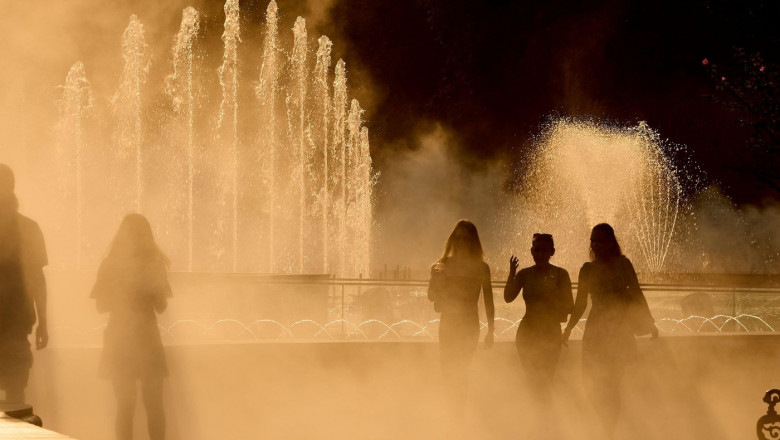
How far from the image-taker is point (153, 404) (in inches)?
244

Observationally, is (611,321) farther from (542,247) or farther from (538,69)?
(538,69)

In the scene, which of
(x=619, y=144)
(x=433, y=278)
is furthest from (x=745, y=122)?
(x=619, y=144)

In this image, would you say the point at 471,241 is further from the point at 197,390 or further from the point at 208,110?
the point at 208,110

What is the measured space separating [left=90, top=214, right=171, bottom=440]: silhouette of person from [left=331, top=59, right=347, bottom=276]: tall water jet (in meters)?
32.5

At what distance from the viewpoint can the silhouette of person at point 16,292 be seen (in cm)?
641

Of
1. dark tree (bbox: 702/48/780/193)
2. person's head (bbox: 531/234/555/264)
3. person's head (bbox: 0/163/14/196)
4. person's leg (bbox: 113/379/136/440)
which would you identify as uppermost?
dark tree (bbox: 702/48/780/193)

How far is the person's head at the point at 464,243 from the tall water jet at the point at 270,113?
2234 cm

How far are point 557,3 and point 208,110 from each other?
20597 millimetres

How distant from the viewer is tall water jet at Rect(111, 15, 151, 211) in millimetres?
28750

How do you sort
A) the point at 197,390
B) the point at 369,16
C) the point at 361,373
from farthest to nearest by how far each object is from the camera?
the point at 369,16
the point at 361,373
the point at 197,390

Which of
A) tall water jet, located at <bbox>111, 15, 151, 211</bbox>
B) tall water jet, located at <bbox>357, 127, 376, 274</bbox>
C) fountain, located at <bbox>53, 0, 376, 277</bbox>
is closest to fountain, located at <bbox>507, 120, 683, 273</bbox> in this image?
tall water jet, located at <bbox>357, 127, 376, 274</bbox>

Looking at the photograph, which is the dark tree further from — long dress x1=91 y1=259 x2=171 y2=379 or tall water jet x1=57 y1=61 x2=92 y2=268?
tall water jet x1=57 y1=61 x2=92 y2=268

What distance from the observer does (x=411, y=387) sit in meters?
8.55

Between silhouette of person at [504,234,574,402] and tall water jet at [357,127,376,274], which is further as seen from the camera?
tall water jet at [357,127,376,274]
